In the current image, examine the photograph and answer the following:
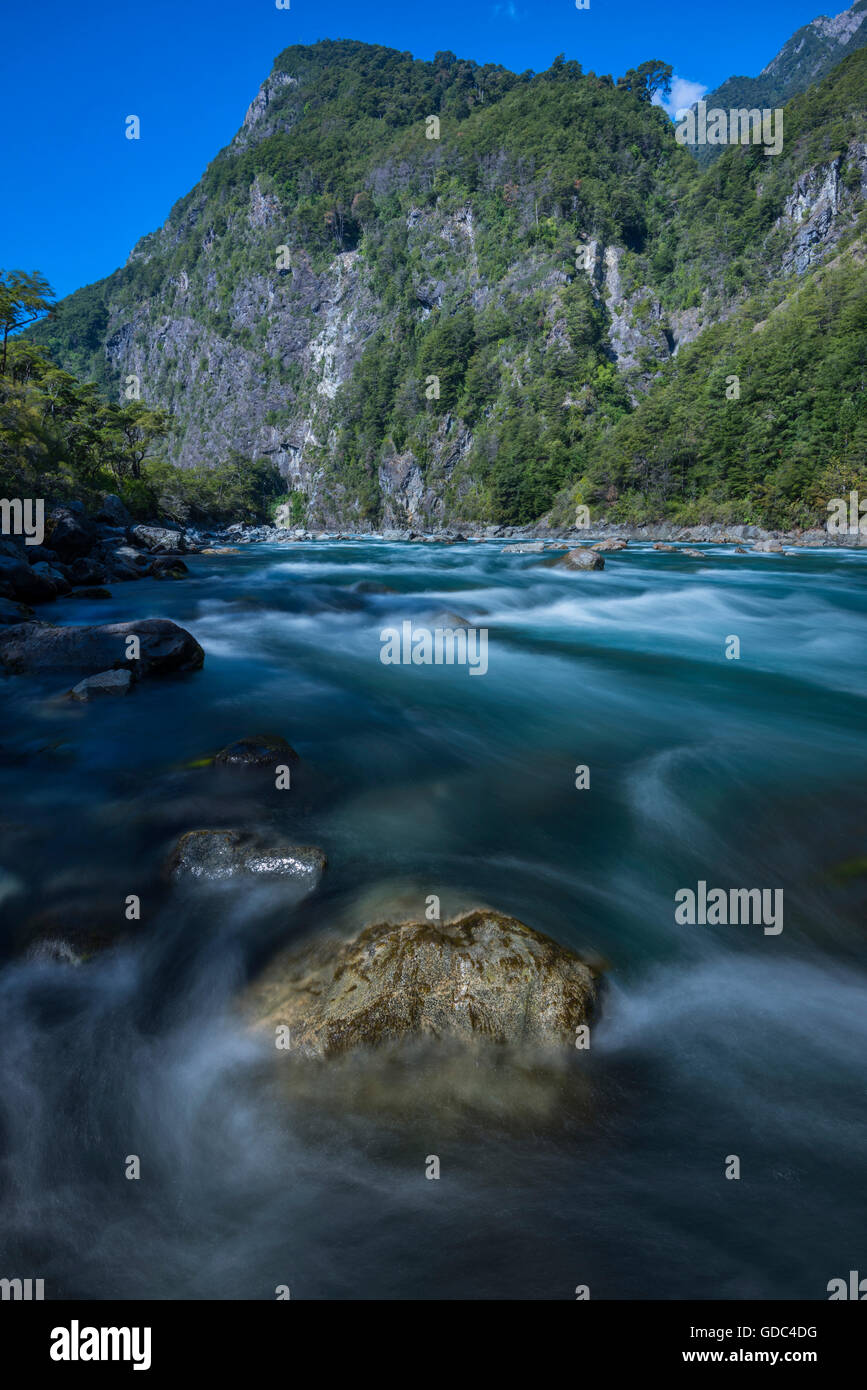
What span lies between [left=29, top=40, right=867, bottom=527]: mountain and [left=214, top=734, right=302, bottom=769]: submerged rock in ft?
136

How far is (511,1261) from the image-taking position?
91.2 inches

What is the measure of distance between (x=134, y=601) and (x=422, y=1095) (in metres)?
17.8

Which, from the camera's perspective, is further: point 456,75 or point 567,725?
point 456,75

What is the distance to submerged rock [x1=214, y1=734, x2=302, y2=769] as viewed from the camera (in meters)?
6.31

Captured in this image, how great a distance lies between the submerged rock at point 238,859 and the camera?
4.47 metres

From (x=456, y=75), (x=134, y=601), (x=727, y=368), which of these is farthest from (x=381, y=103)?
(x=134, y=601)

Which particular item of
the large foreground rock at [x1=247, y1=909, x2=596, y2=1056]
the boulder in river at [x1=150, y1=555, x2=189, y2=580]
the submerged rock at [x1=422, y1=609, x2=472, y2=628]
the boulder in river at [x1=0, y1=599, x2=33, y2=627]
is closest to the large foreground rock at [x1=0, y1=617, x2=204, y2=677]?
the boulder in river at [x1=0, y1=599, x2=33, y2=627]

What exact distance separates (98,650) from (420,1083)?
30.1 ft

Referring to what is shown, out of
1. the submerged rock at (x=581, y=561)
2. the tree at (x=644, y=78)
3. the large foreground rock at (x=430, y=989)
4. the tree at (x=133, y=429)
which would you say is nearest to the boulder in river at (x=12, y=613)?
the large foreground rock at (x=430, y=989)

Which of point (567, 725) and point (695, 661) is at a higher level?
point (695, 661)

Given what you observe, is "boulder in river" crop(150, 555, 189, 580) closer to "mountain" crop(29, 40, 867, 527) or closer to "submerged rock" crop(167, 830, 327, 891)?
"submerged rock" crop(167, 830, 327, 891)

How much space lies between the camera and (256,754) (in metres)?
6.37

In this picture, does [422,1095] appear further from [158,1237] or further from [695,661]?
[695,661]

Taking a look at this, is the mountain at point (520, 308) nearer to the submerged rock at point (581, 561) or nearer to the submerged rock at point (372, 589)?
the submerged rock at point (581, 561)
